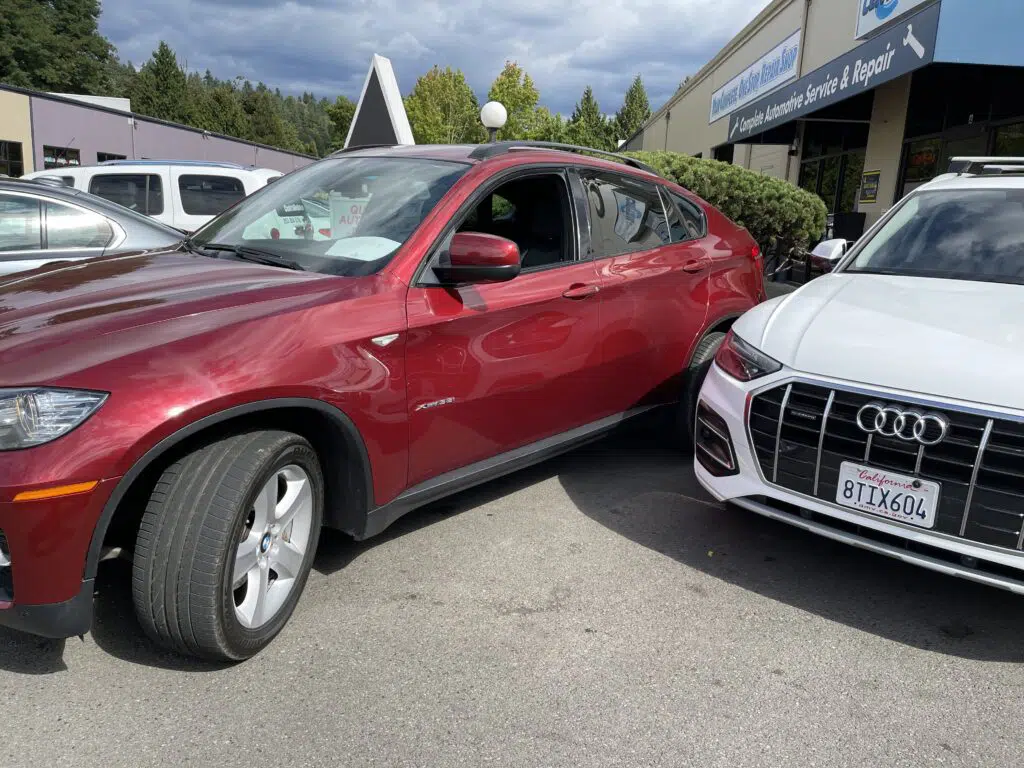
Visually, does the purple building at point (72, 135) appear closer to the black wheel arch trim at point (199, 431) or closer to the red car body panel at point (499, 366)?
the red car body panel at point (499, 366)

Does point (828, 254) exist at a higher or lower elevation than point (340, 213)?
lower

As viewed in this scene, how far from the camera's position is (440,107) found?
157ft

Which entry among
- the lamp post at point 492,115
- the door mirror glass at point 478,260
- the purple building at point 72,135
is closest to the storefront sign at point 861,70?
the lamp post at point 492,115

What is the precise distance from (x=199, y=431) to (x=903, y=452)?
231cm

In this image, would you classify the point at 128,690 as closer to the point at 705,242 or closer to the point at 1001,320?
the point at 1001,320

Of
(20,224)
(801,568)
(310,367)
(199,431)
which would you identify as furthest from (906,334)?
(20,224)

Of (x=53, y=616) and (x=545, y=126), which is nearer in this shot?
(x=53, y=616)

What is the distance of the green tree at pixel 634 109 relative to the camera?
295 ft

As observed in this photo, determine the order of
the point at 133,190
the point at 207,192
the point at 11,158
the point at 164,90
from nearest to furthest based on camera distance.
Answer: the point at 133,190 < the point at 207,192 < the point at 11,158 < the point at 164,90

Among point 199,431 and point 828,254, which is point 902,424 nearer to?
point 828,254

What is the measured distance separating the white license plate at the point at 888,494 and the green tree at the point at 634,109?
9077 cm

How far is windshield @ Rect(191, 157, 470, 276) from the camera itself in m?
3.05

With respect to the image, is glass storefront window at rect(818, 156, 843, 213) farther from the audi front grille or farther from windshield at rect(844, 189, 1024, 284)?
the audi front grille

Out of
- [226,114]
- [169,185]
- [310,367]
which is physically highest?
[226,114]
